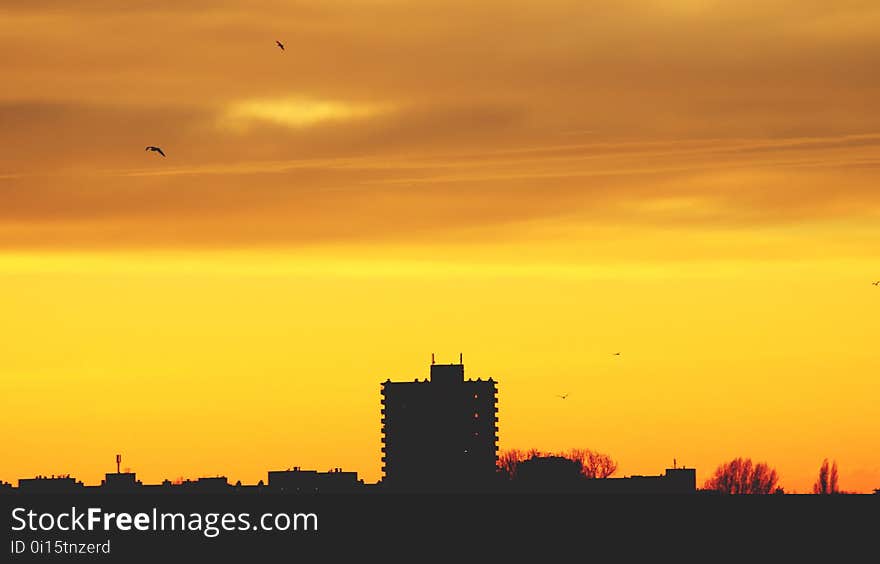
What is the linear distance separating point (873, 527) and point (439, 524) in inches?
1037

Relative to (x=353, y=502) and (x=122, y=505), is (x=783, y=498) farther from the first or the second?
(x=122, y=505)

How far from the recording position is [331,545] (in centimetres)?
15125

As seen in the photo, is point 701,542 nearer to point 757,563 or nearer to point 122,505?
point 757,563

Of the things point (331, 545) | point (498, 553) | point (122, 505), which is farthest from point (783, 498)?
point (122, 505)

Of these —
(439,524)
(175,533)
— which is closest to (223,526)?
(175,533)

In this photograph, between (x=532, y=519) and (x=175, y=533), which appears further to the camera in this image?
(x=532, y=519)

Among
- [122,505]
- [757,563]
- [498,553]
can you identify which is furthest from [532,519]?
[122,505]

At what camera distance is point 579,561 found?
157 metres

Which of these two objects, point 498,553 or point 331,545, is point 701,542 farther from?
point 331,545

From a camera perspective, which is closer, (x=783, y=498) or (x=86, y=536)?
(x=86, y=536)

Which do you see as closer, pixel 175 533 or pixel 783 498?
pixel 175 533

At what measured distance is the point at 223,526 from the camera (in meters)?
151

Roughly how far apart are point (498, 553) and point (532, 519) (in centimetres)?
400

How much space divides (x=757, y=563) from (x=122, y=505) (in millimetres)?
38162
